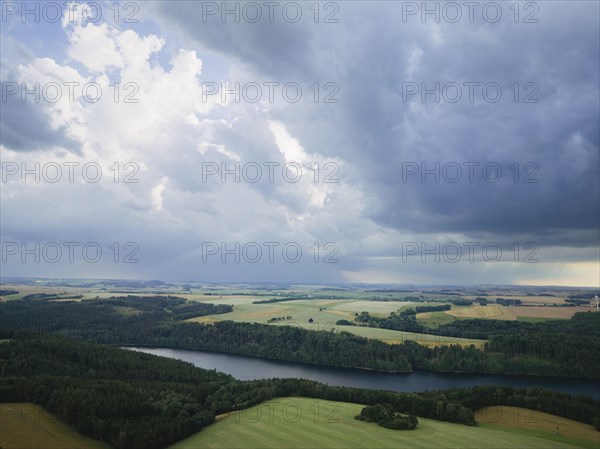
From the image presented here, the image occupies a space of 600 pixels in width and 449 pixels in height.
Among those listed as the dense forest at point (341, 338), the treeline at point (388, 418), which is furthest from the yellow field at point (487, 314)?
the treeline at point (388, 418)

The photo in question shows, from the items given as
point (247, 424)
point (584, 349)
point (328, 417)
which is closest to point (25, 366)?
point (247, 424)

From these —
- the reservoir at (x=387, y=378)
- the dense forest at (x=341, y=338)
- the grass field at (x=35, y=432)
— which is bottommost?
the reservoir at (x=387, y=378)

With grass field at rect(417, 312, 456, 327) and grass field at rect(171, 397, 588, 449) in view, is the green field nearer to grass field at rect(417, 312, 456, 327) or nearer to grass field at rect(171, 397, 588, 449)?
grass field at rect(417, 312, 456, 327)

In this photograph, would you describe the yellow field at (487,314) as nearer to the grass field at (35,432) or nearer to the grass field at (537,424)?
the grass field at (537,424)

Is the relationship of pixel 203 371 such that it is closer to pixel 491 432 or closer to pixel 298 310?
pixel 491 432

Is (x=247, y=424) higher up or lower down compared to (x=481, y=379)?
higher up

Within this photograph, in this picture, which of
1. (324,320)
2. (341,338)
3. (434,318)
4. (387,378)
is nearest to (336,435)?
(387,378)

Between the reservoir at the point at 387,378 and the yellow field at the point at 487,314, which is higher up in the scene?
the yellow field at the point at 487,314
